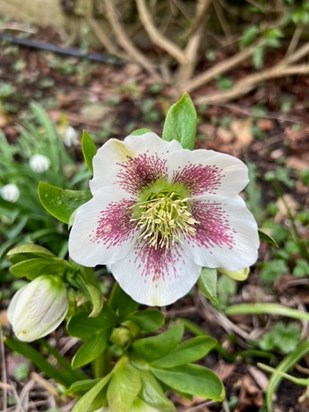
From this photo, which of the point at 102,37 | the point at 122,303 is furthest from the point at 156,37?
the point at 122,303

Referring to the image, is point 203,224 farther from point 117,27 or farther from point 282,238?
point 117,27

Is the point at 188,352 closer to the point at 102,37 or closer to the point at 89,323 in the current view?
the point at 89,323

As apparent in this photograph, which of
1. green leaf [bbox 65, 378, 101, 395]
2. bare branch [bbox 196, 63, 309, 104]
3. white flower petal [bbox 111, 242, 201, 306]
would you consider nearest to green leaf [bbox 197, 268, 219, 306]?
white flower petal [bbox 111, 242, 201, 306]

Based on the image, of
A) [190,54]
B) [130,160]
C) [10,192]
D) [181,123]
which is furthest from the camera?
[190,54]

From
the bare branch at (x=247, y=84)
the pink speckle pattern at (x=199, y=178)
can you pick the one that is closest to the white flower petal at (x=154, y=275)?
the pink speckle pattern at (x=199, y=178)

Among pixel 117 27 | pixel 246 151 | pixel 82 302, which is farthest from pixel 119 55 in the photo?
pixel 82 302

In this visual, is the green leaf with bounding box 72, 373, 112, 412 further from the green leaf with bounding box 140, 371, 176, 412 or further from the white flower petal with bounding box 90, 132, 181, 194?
the white flower petal with bounding box 90, 132, 181, 194
